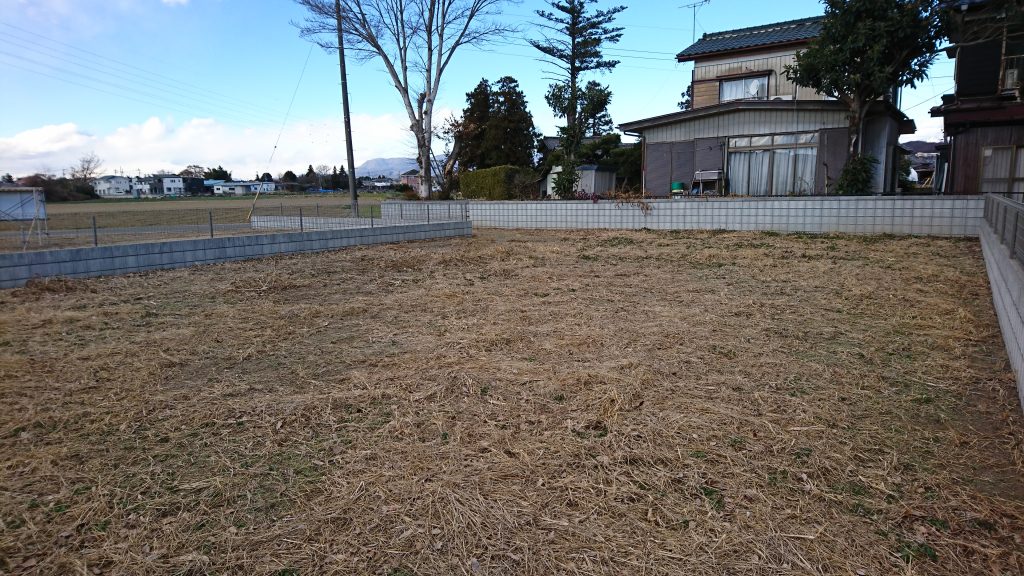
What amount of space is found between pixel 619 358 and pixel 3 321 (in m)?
4.82

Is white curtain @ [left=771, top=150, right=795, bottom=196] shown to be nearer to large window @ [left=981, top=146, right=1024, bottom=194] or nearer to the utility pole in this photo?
large window @ [left=981, top=146, right=1024, bottom=194]

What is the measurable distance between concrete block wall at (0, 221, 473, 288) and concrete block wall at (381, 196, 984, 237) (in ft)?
12.7

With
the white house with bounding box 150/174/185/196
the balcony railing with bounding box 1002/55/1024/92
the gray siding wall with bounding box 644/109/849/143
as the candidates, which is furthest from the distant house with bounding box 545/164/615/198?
the white house with bounding box 150/174/185/196

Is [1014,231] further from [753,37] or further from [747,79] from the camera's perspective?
[753,37]

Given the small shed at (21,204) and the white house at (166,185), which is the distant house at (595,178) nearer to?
the small shed at (21,204)

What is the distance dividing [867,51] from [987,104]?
252cm

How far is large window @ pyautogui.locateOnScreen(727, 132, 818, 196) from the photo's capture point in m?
12.6

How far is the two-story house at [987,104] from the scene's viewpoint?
35.1 feet

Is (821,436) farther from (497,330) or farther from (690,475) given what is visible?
(497,330)

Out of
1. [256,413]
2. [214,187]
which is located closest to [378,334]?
[256,413]

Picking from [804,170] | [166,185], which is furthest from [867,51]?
[166,185]

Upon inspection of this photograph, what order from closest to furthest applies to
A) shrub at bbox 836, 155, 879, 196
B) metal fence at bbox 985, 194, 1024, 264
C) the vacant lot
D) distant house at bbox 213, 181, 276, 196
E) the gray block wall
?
the vacant lot < the gray block wall < metal fence at bbox 985, 194, 1024, 264 < shrub at bbox 836, 155, 879, 196 < distant house at bbox 213, 181, 276, 196

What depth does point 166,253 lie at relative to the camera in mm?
7301

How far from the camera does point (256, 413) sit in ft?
8.93
